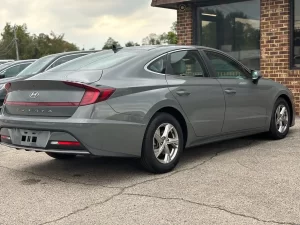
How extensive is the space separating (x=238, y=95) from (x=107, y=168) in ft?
6.94

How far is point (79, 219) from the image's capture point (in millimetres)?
3617

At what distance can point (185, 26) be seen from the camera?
11.3 meters

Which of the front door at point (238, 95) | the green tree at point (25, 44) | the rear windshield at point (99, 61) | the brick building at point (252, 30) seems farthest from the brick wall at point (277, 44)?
the green tree at point (25, 44)

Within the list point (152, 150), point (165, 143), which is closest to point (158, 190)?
point (152, 150)

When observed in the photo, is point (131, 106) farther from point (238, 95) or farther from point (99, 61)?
point (238, 95)

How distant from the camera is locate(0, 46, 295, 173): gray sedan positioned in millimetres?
4477

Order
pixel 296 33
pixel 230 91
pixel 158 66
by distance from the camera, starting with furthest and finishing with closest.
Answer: pixel 296 33 < pixel 230 91 < pixel 158 66

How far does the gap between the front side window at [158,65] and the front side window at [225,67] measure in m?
0.91

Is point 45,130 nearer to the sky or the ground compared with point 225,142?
nearer to the sky

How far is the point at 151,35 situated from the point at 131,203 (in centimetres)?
7358

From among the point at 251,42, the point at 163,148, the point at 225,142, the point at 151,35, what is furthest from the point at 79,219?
the point at 151,35

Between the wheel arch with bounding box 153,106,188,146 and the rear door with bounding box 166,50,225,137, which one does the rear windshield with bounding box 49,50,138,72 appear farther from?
the wheel arch with bounding box 153,106,188,146

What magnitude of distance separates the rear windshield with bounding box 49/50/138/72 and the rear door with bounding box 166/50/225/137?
559mm

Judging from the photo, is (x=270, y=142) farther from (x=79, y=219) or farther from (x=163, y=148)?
(x=79, y=219)
